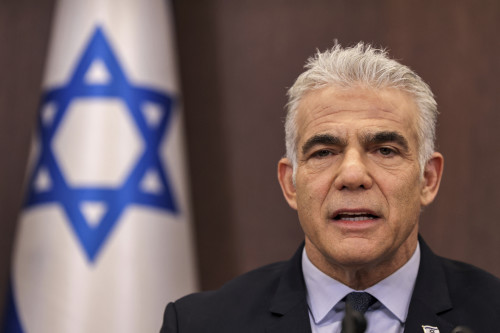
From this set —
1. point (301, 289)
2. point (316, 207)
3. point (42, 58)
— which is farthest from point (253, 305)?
point (42, 58)

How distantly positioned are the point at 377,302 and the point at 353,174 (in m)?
0.35

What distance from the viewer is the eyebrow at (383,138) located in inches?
71.5

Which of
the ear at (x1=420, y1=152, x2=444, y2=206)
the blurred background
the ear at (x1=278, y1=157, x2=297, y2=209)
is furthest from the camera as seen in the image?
the blurred background

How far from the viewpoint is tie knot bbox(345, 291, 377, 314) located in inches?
72.0

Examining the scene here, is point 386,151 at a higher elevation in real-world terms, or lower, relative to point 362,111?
lower

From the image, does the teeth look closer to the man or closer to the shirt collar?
the man

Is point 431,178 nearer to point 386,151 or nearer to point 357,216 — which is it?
point 386,151

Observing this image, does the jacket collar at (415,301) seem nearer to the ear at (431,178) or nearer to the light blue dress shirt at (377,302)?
the light blue dress shirt at (377,302)

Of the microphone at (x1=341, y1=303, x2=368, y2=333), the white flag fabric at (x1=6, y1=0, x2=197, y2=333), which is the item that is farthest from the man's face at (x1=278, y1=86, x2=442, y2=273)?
the white flag fabric at (x1=6, y1=0, x2=197, y2=333)

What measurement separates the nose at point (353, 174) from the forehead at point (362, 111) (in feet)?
0.26

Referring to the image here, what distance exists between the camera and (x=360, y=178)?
1744 mm

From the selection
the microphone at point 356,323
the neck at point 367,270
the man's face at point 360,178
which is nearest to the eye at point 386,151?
the man's face at point 360,178

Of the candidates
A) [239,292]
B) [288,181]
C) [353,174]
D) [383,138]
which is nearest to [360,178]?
[353,174]

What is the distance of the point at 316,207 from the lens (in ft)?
6.03
